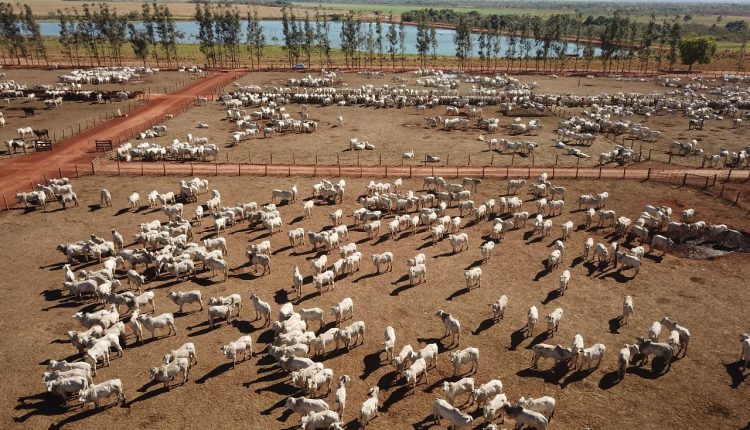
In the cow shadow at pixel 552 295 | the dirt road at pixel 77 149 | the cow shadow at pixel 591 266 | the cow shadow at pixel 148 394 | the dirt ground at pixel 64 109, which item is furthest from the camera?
the dirt ground at pixel 64 109

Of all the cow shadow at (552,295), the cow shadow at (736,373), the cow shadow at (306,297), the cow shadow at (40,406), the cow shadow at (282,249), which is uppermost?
the cow shadow at (282,249)

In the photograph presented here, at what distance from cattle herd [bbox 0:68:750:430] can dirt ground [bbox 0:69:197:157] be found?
6.25 metres

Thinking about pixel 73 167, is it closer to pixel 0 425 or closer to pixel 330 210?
pixel 330 210

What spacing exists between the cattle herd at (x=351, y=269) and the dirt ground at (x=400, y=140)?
70.8 inches

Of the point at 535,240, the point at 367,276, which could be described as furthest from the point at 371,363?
the point at 535,240

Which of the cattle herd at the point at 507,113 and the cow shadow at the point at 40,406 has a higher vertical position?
the cattle herd at the point at 507,113

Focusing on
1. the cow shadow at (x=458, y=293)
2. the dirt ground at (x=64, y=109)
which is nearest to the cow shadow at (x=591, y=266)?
the cow shadow at (x=458, y=293)

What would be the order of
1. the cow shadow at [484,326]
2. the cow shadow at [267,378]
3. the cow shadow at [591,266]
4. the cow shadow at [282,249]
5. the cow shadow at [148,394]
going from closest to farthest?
1. the cow shadow at [148,394]
2. the cow shadow at [267,378]
3. the cow shadow at [484,326]
4. the cow shadow at [591,266]
5. the cow shadow at [282,249]

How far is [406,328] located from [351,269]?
6.30 metres

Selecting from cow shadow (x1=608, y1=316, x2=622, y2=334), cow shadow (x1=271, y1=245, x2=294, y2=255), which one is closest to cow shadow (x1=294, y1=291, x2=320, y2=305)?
cow shadow (x1=271, y1=245, x2=294, y2=255)

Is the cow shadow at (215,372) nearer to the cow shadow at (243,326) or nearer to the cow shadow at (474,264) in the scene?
the cow shadow at (243,326)

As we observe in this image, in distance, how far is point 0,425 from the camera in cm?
1716

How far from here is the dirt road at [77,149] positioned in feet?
140

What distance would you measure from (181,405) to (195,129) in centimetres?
4608
